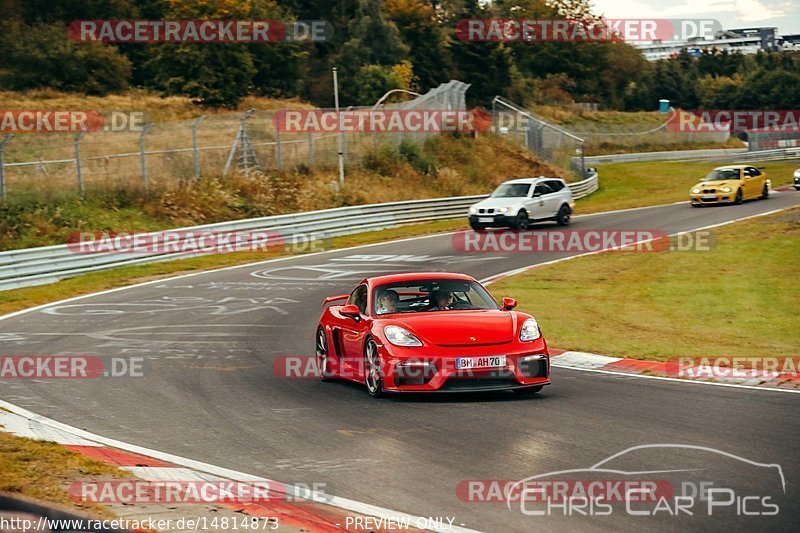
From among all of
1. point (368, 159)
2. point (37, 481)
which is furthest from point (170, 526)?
point (368, 159)

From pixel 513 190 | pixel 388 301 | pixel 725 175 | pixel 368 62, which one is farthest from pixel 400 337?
pixel 368 62

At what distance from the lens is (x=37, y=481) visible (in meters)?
7.06

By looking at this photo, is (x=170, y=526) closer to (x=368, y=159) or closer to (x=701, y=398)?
(x=701, y=398)

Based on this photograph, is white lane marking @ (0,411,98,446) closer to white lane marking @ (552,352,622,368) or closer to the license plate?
the license plate

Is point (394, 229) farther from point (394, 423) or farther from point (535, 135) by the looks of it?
point (394, 423)

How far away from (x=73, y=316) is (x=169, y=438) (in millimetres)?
10754

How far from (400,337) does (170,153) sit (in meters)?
26.9

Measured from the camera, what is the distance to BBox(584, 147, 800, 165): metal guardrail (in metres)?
65.2

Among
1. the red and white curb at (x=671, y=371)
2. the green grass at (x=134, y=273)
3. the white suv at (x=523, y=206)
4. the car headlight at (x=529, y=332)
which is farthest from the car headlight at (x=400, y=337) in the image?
the white suv at (x=523, y=206)

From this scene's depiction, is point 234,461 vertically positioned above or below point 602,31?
below

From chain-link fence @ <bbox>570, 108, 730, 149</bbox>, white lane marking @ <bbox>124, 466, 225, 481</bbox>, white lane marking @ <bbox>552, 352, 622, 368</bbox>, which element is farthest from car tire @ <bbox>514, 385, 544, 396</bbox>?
chain-link fence @ <bbox>570, 108, 730, 149</bbox>

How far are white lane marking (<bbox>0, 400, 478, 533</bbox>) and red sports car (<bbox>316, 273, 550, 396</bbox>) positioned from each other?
2858 millimetres

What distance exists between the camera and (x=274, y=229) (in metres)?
32.4

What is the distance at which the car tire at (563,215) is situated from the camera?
35.0 metres
